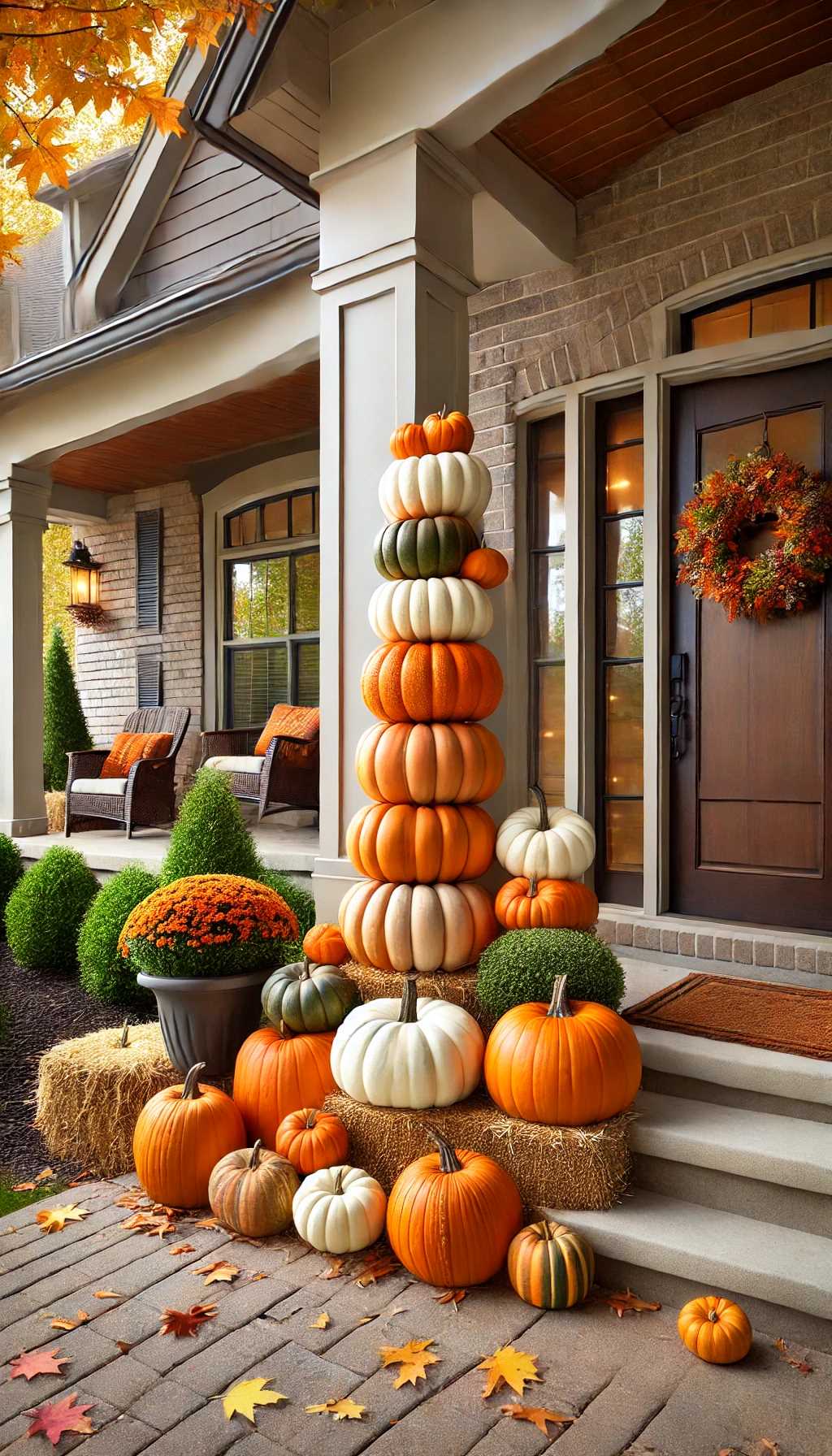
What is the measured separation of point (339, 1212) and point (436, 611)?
1.65 meters

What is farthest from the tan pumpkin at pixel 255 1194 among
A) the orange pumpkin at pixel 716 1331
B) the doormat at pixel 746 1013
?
the doormat at pixel 746 1013

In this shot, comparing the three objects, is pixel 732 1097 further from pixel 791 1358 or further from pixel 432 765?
pixel 432 765

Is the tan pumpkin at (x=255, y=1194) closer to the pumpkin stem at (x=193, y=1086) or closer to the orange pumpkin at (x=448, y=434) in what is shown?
the pumpkin stem at (x=193, y=1086)

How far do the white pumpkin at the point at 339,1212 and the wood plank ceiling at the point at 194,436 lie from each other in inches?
164

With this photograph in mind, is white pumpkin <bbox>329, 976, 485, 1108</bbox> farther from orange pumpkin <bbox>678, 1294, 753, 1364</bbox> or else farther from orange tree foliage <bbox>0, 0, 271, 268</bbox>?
orange tree foliage <bbox>0, 0, 271, 268</bbox>

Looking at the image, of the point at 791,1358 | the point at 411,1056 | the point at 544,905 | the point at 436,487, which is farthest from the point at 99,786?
the point at 791,1358

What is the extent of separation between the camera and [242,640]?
7262 mm

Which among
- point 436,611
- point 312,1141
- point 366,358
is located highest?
point 366,358

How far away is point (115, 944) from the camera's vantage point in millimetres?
4398

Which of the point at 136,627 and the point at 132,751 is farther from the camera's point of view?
the point at 136,627

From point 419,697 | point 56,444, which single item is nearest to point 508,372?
point 419,697

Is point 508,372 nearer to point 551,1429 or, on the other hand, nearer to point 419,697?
point 419,697

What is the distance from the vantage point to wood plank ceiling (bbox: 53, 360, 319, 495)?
20.0 feet

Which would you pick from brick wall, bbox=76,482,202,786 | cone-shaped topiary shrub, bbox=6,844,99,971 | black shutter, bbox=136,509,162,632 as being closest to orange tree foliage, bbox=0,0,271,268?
cone-shaped topiary shrub, bbox=6,844,99,971
